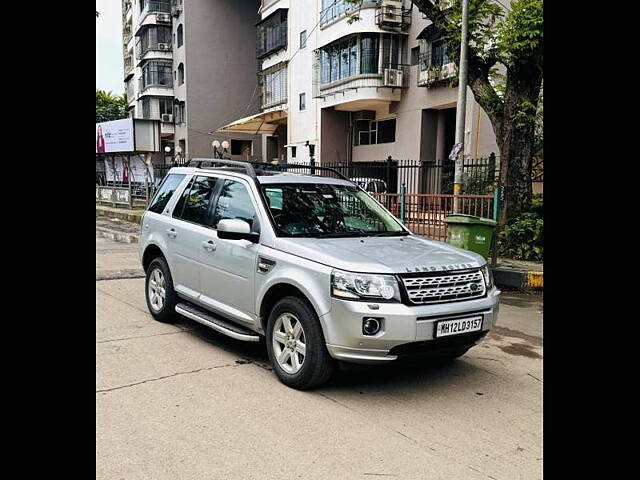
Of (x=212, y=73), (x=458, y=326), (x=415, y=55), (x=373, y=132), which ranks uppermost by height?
(x=212, y=73)

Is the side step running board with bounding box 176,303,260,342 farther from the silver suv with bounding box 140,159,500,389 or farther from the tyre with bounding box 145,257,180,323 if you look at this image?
the tyre with bounding box 145,257,180,323

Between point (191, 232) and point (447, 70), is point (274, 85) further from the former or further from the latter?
point (191, 232)

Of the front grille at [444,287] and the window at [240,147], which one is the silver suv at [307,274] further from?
the window at [240,147]

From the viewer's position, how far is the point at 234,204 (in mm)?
5574

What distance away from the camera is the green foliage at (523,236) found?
10.5m

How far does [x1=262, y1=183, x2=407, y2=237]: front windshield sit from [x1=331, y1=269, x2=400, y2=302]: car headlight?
37.9 inches

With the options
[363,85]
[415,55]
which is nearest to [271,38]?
[363,85]

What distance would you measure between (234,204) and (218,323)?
3.91ft

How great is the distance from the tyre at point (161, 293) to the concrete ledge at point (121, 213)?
1322cm

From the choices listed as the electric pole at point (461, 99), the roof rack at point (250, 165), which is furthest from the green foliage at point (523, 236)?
the roof rack at point (250, 165)

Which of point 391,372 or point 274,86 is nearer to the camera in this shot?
point 391,372
